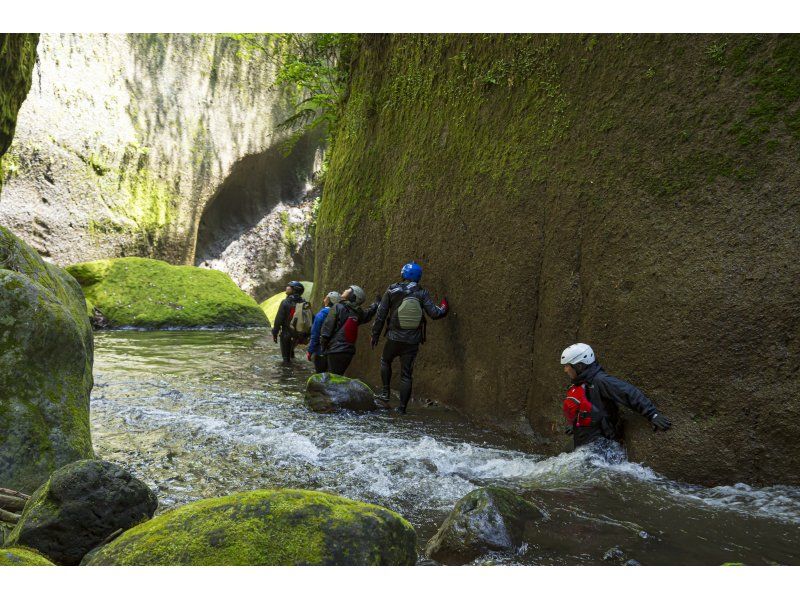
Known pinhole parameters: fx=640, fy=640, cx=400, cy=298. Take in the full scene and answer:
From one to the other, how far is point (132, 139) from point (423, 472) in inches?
954

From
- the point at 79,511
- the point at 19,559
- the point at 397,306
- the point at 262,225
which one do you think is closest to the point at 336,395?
the point at 397,306

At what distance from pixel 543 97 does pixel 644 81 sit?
1358 millimetres

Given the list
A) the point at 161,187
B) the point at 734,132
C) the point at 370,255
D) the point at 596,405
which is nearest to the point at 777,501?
the point at 596,405

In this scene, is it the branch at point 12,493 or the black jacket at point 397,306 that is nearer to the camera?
the branch at point 12,493

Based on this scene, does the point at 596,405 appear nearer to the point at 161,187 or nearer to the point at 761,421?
the point at 761,421

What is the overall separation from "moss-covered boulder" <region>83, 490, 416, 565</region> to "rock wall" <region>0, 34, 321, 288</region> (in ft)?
73.6

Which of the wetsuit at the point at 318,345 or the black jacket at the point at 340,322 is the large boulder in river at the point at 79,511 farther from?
the wetsuit at the point at 318,345

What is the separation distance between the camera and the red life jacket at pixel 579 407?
5.61 m

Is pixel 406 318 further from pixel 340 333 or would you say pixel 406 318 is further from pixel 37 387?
pixel 37 387

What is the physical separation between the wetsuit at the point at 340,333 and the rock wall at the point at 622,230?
1.11 metres

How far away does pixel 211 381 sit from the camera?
33.0 feet

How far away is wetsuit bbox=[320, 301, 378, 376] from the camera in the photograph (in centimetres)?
993

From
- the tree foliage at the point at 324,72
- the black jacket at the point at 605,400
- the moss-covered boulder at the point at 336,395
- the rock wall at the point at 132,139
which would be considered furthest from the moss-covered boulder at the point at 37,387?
the rock wall at the point at 132,139

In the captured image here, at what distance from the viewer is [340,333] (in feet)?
32.8
